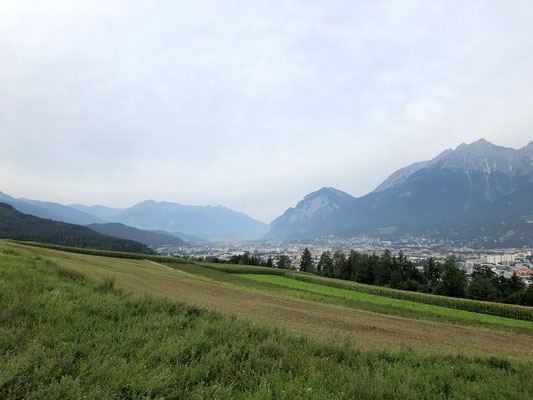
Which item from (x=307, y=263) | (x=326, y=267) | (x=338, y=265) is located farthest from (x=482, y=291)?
(x=307, y=263)

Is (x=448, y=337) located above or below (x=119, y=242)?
above

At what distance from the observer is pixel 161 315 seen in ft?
26.7

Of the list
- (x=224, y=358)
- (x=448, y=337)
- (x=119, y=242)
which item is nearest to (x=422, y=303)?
(x=448, y=337)

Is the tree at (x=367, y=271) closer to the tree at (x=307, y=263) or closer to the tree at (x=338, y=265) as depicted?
the tree at (x=338, y=265)

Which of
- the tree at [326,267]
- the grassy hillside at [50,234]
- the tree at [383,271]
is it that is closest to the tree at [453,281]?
the tree at [383,271]

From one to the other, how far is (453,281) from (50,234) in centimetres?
17602

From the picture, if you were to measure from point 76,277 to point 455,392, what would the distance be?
16.2 meters

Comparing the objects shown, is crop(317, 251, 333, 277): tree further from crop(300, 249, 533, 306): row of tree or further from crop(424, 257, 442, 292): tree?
crop(424, 257, 442, 292): tree

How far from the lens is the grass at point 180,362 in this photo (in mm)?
4281

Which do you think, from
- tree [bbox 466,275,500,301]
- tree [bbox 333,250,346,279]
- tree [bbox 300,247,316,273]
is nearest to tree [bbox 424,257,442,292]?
tree [bbox 466,275,500,301]

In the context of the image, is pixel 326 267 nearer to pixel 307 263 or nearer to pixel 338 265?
pixel 338 265

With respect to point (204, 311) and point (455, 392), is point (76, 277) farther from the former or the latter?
point (455, 392)

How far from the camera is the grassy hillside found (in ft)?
404

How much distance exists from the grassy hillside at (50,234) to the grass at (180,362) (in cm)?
13450
